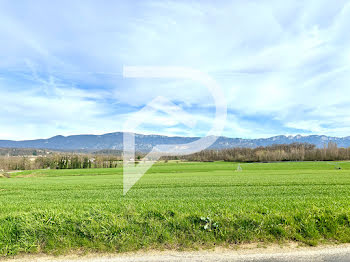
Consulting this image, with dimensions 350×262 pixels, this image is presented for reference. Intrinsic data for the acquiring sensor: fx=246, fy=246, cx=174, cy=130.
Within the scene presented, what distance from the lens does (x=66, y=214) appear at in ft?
23.1

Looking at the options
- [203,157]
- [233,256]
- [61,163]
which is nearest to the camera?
[233,256]

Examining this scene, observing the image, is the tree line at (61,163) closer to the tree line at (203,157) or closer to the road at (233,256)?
the tree line at (203,157)

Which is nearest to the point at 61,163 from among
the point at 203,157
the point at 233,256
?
the point at 203,157

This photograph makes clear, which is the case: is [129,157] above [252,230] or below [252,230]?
above

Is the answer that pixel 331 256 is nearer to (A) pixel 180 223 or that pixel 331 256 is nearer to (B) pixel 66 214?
(A) pixel 180 223

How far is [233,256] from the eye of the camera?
18.0 feet

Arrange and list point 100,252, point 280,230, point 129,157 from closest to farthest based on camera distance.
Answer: point 100,252 < point 280,230 < point 129,157

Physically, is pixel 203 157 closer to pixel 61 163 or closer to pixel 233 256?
pixel 61 163

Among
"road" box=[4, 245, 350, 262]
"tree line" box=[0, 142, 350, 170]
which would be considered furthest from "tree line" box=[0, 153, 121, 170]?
"road" box=[4, 245, 350, 262]

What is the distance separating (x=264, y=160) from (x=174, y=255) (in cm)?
13733

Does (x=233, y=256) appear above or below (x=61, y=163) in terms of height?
above

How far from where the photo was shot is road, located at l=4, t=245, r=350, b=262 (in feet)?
Answer: 17.5

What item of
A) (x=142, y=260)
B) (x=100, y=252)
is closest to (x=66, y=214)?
(x=100, y=252)

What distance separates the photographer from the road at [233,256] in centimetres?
534
